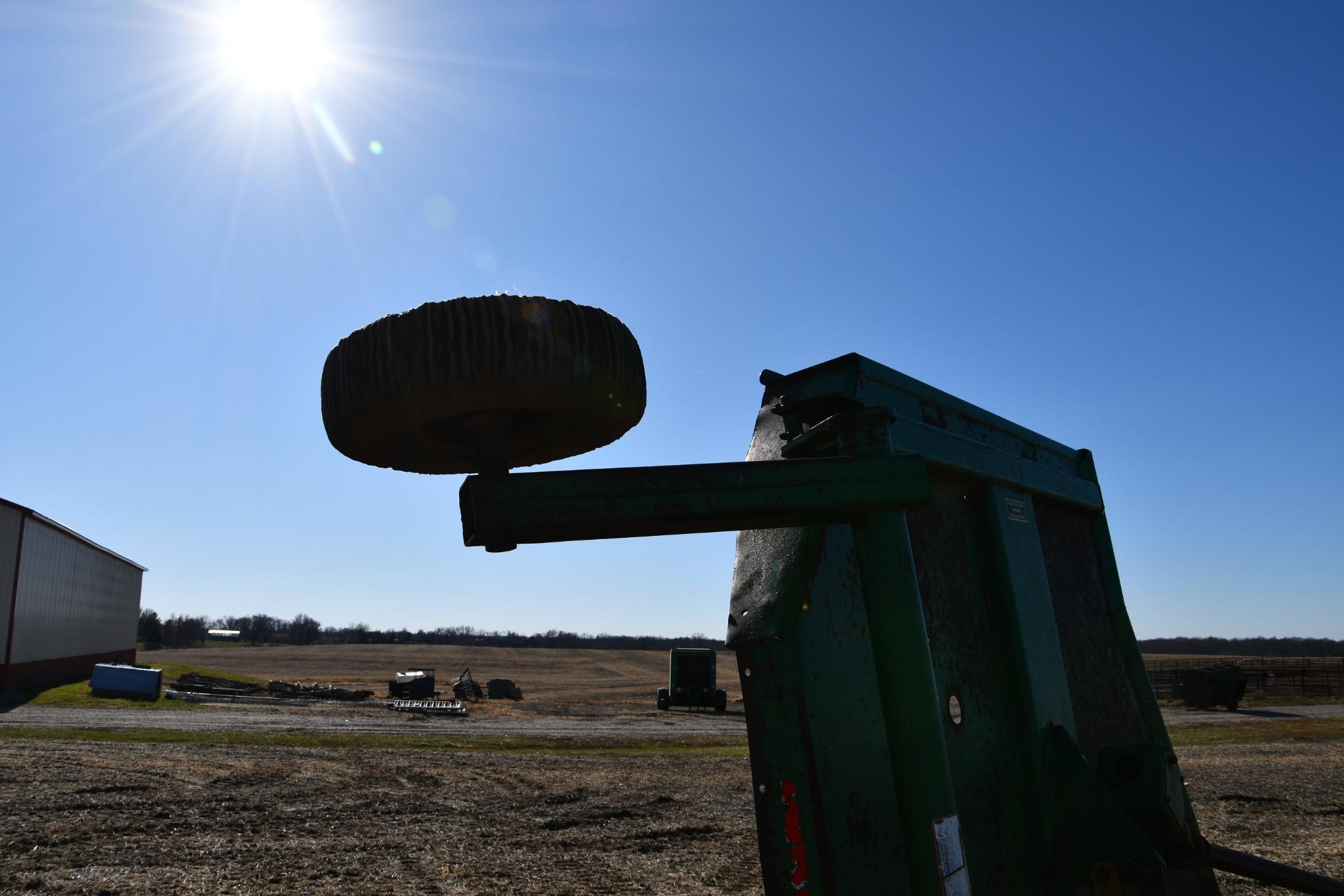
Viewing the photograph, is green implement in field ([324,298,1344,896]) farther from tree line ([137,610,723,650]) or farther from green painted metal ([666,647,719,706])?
tree line ([137,610,723,650])

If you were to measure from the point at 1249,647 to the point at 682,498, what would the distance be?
152 meters

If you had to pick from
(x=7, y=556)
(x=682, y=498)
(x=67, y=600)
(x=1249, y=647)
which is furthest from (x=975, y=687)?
(x=1249, y=647)

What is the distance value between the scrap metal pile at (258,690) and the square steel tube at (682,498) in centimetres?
3167

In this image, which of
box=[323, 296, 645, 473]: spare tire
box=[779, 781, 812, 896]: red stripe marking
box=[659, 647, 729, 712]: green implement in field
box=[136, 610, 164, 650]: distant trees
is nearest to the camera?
box=[323, 296, 645, 473]: spare tire

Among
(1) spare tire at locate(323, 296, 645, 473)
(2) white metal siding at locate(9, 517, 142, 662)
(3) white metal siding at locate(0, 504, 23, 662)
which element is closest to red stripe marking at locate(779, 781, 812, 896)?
(1) spare tire at locate(323, 296, 645, 473)

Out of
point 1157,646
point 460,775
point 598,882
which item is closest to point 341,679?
point 460,775

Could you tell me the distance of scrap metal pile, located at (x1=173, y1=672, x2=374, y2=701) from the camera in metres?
29.9

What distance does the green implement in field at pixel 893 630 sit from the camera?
1315 mm

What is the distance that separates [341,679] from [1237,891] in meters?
49.4

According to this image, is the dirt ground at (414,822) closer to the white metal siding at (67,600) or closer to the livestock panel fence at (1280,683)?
the white metal siding at (67,600)

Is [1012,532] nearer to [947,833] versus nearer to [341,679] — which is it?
[947,833]

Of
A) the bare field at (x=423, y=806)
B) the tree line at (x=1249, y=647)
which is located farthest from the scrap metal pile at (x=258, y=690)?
the tree line at (x=1249, y=647)

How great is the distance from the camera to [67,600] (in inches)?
1203

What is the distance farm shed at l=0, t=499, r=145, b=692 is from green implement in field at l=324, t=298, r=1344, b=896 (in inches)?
1169
